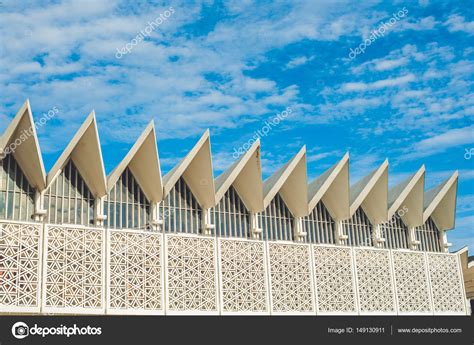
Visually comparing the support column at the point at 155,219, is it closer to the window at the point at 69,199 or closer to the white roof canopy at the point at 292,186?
the window at the point at 69,199

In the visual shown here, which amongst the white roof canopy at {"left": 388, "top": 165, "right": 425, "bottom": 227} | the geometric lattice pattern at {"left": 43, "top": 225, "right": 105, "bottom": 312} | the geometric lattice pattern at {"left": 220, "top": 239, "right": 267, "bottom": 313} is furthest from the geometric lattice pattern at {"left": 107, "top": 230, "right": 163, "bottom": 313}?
the white roof canopy at {"left": 388, "top": 165, "right": 425, "bottom": 227}

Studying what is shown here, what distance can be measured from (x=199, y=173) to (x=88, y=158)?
5.00 m

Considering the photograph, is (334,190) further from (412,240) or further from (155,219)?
(155,219)

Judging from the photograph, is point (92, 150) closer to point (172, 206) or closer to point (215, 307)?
point (172, 206)

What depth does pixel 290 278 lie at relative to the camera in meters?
27.2

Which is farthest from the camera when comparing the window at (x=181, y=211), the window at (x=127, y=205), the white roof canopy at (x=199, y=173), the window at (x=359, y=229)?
the window at (x=359, y=229)

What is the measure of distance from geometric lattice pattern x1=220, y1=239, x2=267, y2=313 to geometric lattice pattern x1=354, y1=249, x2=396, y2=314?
16.6 ft

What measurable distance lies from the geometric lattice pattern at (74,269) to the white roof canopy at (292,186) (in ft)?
30.3

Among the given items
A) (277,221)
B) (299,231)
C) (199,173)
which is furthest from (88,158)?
(299,231)

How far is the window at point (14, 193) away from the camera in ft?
81.8

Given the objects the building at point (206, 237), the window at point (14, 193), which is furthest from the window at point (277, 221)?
the window at point (14, 193)

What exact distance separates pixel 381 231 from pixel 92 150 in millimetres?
15702
